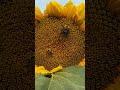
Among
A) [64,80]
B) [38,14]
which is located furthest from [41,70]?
[38,14]

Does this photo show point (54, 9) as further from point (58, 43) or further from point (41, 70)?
point (41, 70)

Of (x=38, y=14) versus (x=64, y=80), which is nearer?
(x=64, y=80)

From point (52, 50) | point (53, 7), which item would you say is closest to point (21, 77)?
point (52, 50)

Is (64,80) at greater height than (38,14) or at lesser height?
lesser

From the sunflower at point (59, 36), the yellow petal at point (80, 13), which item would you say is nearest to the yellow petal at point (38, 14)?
the sunflower at point (59, 36)

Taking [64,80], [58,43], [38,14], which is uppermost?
[38,14]

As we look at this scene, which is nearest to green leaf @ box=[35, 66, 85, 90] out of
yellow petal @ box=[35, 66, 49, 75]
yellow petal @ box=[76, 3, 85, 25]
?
yellow petal @ box=[35, 66, 49, 75]

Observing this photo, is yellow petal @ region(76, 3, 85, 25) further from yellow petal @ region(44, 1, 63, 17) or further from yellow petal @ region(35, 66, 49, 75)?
yellow petal @ region(35, 66, 49, 75)
